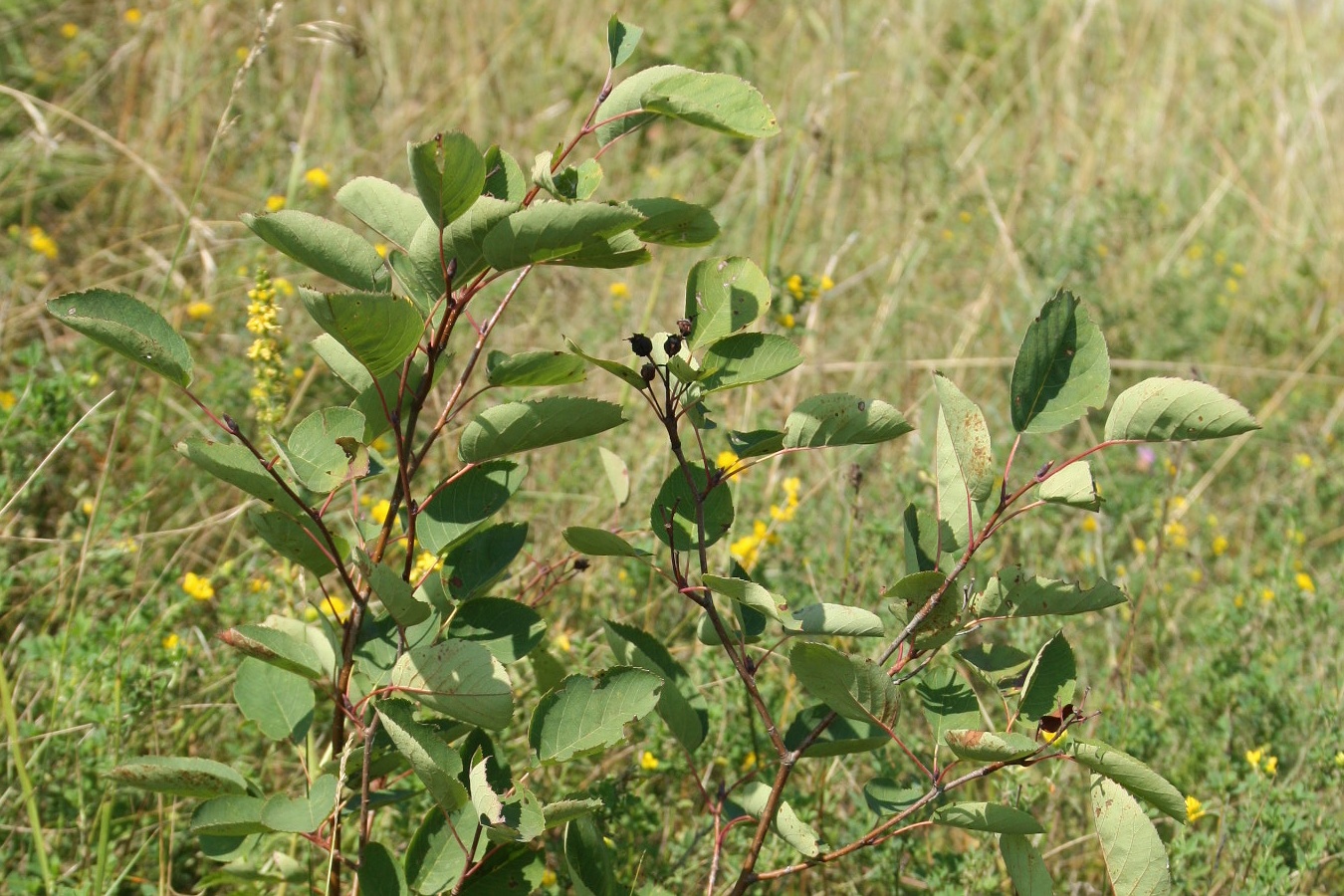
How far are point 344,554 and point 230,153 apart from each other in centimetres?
294

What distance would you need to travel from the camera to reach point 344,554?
1352 millimetres

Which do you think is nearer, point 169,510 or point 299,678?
point 299,678

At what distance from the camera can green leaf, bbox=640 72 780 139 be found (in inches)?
43.4

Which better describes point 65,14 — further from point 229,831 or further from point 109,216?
point 229,831

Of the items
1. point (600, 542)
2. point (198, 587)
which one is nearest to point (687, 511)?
point (600, 542)

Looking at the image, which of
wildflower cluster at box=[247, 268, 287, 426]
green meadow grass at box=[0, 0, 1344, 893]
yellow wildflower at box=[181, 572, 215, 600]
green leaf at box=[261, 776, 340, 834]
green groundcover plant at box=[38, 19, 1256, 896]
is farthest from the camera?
yellow wildflower at box=[181, 572, 215, 600]

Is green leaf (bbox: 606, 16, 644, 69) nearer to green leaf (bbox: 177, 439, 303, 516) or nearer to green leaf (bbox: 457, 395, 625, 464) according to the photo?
green leaf (bbox: 457, 395, 625, 464)

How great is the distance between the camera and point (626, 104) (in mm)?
1171

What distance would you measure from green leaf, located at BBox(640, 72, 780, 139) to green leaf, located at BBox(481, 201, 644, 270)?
131 millimetres

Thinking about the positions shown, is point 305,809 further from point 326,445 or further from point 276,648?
point 326,445

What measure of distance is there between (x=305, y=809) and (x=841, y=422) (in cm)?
68

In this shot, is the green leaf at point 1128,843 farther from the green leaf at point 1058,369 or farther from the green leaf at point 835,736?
the green leaf at point 1058,369

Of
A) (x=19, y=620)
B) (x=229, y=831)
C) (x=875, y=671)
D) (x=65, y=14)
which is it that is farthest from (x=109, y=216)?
(x=875, y=671)


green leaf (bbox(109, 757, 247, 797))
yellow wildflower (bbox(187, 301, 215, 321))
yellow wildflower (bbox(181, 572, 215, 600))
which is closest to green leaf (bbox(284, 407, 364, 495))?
green leaf (bbox(109, 757, 247, 797))
